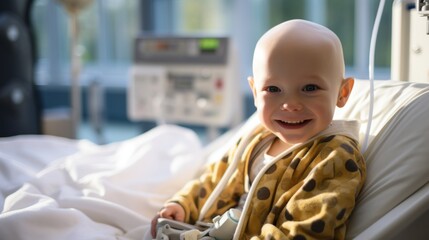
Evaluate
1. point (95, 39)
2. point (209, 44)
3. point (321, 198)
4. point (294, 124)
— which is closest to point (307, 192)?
point (321, 198)

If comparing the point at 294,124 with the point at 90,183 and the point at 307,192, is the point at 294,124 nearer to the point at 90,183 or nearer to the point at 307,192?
the point at 307,192

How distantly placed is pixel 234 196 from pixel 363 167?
320mm

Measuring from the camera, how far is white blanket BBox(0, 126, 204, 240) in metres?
1.30

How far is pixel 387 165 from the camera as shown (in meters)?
1.23

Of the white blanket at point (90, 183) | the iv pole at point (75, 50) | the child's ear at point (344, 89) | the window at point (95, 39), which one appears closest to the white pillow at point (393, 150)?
the child's ear at point (344, 89)

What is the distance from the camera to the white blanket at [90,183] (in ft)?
4.26

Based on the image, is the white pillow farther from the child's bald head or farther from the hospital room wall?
the hospital room wall

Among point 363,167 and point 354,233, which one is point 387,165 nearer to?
point 363,167

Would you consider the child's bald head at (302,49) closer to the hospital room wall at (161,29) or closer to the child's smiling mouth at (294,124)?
the child's smiling mouth at (294,124)

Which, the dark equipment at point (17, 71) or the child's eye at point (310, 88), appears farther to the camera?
the dark equipment at point (17, 71)

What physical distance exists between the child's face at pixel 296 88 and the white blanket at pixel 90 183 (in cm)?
42

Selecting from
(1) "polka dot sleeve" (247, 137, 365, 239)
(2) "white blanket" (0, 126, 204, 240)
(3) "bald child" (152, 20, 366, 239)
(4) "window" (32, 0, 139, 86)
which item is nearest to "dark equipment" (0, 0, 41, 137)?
(2) "white blanket" (0, 126, 204, 240)

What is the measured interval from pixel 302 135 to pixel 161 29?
502 centimetres

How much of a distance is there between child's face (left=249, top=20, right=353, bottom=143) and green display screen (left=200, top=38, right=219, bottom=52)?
1730mm
